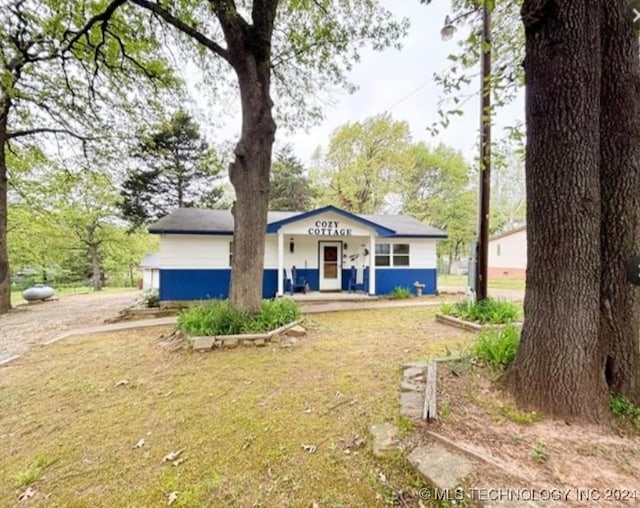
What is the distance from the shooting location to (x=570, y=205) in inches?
98.7

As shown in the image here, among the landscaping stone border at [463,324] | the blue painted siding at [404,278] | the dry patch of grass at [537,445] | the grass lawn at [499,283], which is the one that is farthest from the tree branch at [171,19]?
the grass lawn at [499,283]

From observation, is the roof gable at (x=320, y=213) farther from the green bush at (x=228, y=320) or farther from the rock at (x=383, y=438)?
the rock at (x=383, y=438)

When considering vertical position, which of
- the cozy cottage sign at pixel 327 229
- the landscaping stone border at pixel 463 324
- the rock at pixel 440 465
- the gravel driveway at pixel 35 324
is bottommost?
the gravel driveway at pixel 35 324

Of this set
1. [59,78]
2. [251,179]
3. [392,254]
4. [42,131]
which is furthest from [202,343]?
[42,131]

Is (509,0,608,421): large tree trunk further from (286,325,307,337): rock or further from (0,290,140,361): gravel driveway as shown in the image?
(0,290,140,361): gravel driveway

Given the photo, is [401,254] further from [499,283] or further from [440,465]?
[440,465]

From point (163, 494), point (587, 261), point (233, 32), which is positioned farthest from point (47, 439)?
point (233, 32)

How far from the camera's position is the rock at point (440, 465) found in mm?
1876

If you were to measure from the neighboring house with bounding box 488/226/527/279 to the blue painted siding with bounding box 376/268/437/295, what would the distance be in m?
13.0

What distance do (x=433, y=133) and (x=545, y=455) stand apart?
381 cm

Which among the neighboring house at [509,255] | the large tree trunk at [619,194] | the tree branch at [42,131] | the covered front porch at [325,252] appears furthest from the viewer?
the neighboring house at [509,255]

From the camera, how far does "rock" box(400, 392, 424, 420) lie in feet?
8.80

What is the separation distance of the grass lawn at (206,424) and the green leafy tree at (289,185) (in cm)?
2125

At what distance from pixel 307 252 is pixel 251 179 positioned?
640 centimetres
